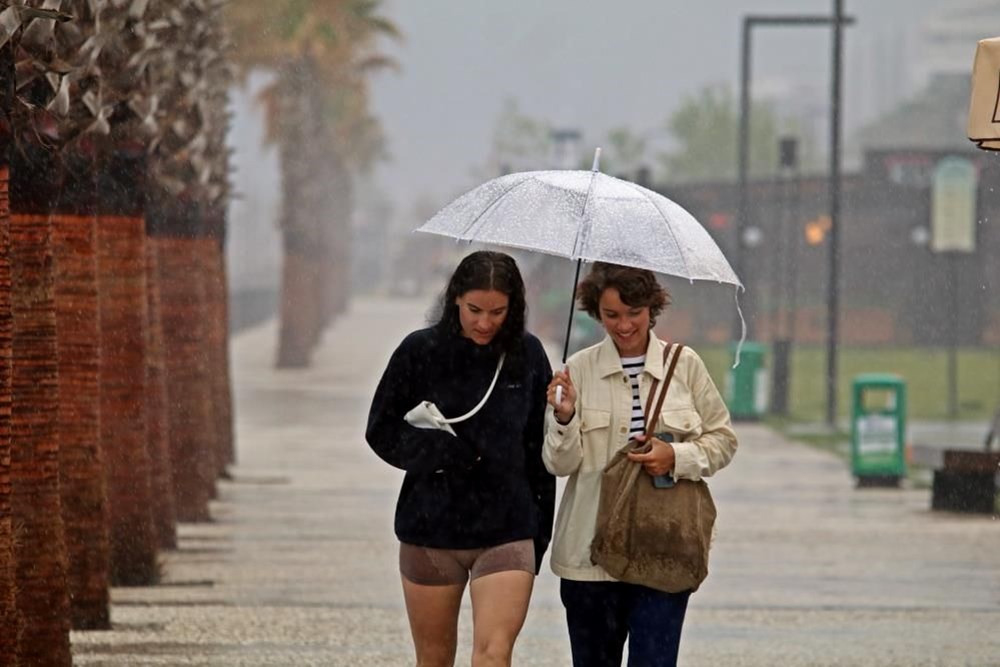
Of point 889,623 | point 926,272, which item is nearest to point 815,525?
point 889,623

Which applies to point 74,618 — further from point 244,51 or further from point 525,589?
point 244,51

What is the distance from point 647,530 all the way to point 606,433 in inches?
12.4

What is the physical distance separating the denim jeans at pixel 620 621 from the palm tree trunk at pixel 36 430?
164 inches

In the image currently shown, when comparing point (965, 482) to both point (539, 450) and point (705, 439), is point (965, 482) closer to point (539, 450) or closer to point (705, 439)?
point (705, 439)

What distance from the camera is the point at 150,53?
14539mm

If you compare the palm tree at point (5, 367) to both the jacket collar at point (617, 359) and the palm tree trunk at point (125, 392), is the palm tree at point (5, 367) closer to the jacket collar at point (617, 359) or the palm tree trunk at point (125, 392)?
the jacket collar at point (617, 359)

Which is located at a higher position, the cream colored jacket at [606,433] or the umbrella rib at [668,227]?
the umbrella rib at [668,227]

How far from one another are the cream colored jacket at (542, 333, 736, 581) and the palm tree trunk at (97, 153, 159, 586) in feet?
26.5

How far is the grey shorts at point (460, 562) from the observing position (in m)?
6.67

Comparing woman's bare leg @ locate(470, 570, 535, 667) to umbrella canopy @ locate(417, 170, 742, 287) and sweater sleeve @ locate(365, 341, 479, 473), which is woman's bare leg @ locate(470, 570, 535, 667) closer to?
sweater sleeve @ locate(365, 341, 479, 473)

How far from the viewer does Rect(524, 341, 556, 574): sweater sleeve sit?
22.2ft

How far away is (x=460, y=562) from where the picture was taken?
6.72m

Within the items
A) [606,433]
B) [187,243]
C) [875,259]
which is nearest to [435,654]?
[606,433]

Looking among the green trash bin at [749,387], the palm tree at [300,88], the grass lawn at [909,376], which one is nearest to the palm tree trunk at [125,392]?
the green trash bin at [749,387]
